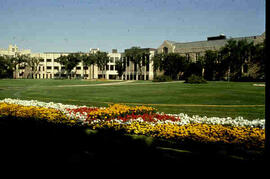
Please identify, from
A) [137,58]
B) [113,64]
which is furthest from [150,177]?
[113,64]

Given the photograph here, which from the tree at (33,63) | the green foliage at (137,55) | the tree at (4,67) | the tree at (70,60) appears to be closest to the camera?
the green foliage at (137,55)

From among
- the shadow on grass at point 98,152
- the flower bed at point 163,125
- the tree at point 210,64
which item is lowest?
the shadow on grass at point 98,152

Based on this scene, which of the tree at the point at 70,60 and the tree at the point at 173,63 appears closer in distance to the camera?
the tree at the point at 173,63

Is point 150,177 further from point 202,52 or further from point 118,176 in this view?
point 202,52

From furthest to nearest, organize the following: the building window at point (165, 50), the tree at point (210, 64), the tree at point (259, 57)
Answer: the building window at point (165, 50)
the tree at point (210, 64)
the tree at point (259, 57)

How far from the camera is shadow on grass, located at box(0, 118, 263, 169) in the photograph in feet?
18.7

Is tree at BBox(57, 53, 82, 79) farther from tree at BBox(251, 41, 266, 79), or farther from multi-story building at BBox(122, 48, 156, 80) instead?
tree at BBox(251, 41, 266, 79)

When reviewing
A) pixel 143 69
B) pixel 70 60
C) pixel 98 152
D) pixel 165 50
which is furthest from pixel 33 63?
pixel 98 152

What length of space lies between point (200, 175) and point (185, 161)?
0.65 metres

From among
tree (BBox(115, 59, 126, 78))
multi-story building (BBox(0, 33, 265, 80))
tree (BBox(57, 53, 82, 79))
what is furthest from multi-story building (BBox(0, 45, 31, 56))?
tree (BBox(115, 59, 126, 78))

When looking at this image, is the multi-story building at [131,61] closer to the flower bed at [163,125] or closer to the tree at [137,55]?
the tree at [137,55]

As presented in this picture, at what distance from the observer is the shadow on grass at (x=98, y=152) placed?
5.69 meters

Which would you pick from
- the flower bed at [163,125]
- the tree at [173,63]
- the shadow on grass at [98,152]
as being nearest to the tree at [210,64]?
the tree at [173,63]

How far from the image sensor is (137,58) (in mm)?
87250
